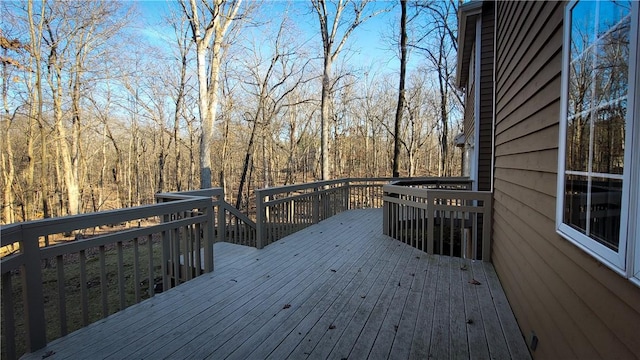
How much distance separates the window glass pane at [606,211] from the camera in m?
1.18

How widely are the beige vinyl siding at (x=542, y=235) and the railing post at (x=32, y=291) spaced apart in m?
3.31

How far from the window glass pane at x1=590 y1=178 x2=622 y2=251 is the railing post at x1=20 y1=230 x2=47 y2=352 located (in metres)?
3.36

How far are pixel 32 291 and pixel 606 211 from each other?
3438 millimetres

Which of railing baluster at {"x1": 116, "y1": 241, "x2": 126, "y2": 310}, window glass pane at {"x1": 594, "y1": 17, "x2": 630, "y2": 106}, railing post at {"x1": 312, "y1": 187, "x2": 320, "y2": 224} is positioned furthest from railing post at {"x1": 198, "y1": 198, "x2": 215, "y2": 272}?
window glass pane at {"x1": 594, "y1": 17, "x2": 630, "y2": 106}

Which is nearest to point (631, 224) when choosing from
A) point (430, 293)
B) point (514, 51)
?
point (430, 293)

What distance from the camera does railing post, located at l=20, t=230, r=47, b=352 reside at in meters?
2.06

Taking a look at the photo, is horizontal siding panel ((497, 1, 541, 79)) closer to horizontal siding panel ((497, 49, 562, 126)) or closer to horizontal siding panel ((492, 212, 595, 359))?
horizontal siding panel ((497, 49, 562, 126))

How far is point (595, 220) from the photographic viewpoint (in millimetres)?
1359

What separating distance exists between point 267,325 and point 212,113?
799cm

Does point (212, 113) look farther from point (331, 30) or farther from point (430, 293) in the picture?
point (430, 293)

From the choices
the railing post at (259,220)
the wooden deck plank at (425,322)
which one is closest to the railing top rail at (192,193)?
the railing post at (259,220)

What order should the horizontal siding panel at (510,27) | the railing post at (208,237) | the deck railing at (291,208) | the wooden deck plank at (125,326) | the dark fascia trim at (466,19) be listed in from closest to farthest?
the wooden deck plank at (125,326), the horizontal siding panel at (510,27), the railing post at (208,237), the deck railing at (291,208), the dark fascia trim at (466,19)

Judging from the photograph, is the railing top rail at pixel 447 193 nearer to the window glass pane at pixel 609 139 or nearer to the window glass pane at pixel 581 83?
the window glass pane at pixel 581 83

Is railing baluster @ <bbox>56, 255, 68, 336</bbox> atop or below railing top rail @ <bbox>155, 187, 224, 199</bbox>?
below
